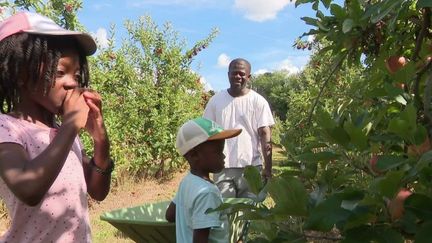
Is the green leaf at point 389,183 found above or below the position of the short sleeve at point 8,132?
below

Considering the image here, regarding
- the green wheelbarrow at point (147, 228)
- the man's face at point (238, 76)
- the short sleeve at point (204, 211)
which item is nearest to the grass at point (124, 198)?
the man's face at point (238, 76)

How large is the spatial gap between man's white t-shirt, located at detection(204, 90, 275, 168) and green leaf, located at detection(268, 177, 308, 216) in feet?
9.31

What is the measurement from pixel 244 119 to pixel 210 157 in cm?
179

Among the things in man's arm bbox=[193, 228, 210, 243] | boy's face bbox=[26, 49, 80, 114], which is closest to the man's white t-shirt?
man's arm bbox=[193, 228, 210, 243]

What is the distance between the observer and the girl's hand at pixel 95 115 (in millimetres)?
1236

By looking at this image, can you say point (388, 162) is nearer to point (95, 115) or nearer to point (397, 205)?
point (397, 205)

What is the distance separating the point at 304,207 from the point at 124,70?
6905mm

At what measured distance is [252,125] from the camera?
3.73 meters

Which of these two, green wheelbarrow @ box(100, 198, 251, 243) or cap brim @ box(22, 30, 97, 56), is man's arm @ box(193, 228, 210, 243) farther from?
cap brim @ box(22, 30, 97, 56)

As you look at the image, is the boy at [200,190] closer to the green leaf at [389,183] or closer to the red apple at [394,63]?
the red apple at [394,63]

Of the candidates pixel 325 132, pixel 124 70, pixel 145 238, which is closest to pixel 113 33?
pixel 124 70

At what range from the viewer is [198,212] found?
1756 mm

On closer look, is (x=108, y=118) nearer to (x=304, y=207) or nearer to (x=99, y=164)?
(x=99, y=164)

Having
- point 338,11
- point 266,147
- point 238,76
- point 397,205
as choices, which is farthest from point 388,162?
point 238,76
